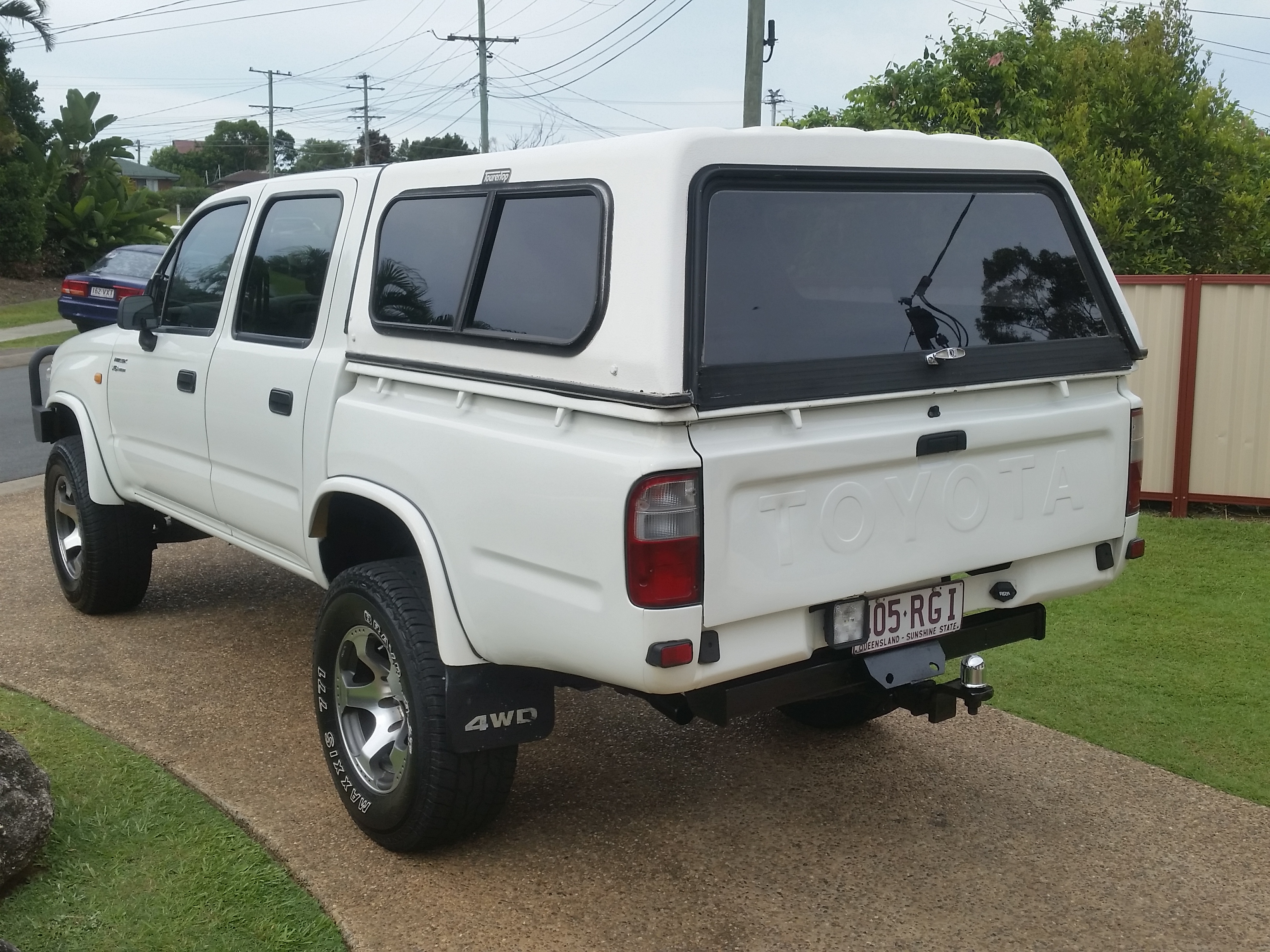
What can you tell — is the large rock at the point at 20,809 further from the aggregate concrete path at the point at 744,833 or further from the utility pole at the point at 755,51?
the utility pole at the point at 755,51

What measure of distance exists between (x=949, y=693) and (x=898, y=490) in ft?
2.35

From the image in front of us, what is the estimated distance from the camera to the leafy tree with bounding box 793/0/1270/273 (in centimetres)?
1012

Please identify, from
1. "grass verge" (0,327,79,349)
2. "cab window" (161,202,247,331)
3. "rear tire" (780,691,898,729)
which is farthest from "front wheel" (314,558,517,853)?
"grass verge" (0,327,79,349)

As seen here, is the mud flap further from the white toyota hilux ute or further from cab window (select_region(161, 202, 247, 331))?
cab window (select_region(161, 202, 247, 331))

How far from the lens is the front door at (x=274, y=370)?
4332 millimetres

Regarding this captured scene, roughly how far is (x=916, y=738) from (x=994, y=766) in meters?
0.37

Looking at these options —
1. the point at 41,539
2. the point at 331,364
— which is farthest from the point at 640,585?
the point at 41,539

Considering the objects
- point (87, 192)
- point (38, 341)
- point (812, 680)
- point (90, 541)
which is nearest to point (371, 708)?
point (812, 680)

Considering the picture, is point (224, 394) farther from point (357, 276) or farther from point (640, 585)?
point (640, 585)

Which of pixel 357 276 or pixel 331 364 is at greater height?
pixel 357 276

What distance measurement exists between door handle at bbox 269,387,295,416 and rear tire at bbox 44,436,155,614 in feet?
6.36

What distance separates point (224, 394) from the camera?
4766 mm

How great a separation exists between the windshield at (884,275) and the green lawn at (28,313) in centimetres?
2329

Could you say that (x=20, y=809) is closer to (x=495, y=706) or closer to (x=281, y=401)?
(x=495, y=706)
